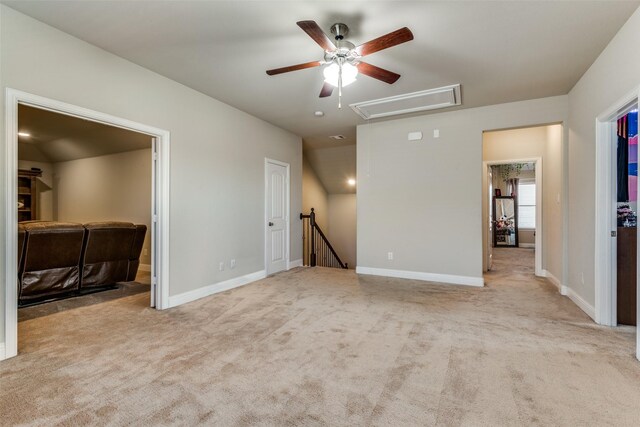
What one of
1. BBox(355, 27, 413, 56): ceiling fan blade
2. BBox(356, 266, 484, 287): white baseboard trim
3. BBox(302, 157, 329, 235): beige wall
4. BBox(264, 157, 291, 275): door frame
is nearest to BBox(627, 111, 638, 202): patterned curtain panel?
BBox(356, 266, 484, 287): white baseboard trim

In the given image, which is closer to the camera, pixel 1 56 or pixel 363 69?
pixel 1 56

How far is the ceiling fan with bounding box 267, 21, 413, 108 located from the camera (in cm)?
205

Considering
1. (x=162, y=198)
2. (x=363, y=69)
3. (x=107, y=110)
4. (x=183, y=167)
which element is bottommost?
(x=162, y=198)

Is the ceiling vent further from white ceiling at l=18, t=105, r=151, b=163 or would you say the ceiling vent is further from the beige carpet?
white ceiling at l=18, t=105, r=151, b=163

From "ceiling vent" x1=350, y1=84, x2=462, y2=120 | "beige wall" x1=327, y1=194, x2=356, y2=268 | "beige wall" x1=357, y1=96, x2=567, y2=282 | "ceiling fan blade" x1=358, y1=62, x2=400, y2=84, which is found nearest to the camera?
"ceiling fan blade" x1=358, y1=62, x2=400, y2=84

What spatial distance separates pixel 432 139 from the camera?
4.71 meters

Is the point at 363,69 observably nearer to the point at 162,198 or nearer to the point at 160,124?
the point at 160,124

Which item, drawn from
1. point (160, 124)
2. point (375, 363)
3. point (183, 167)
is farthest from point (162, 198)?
point (375, 363)

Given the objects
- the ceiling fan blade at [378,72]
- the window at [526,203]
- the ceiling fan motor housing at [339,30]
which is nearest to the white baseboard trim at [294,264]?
the ceiling fan blade at [378,72]

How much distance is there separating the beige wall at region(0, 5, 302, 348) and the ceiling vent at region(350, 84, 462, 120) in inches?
69.0

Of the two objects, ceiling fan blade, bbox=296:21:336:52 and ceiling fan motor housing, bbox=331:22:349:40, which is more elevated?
ceiling fan motor housing, bbox=331:22:349:40

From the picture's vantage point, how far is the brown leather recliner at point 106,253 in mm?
4047

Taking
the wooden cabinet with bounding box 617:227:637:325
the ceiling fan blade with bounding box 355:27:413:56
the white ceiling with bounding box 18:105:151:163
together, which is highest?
the white ceiling with bounding box 18:105:151:163

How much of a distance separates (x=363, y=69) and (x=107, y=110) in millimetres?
2422
